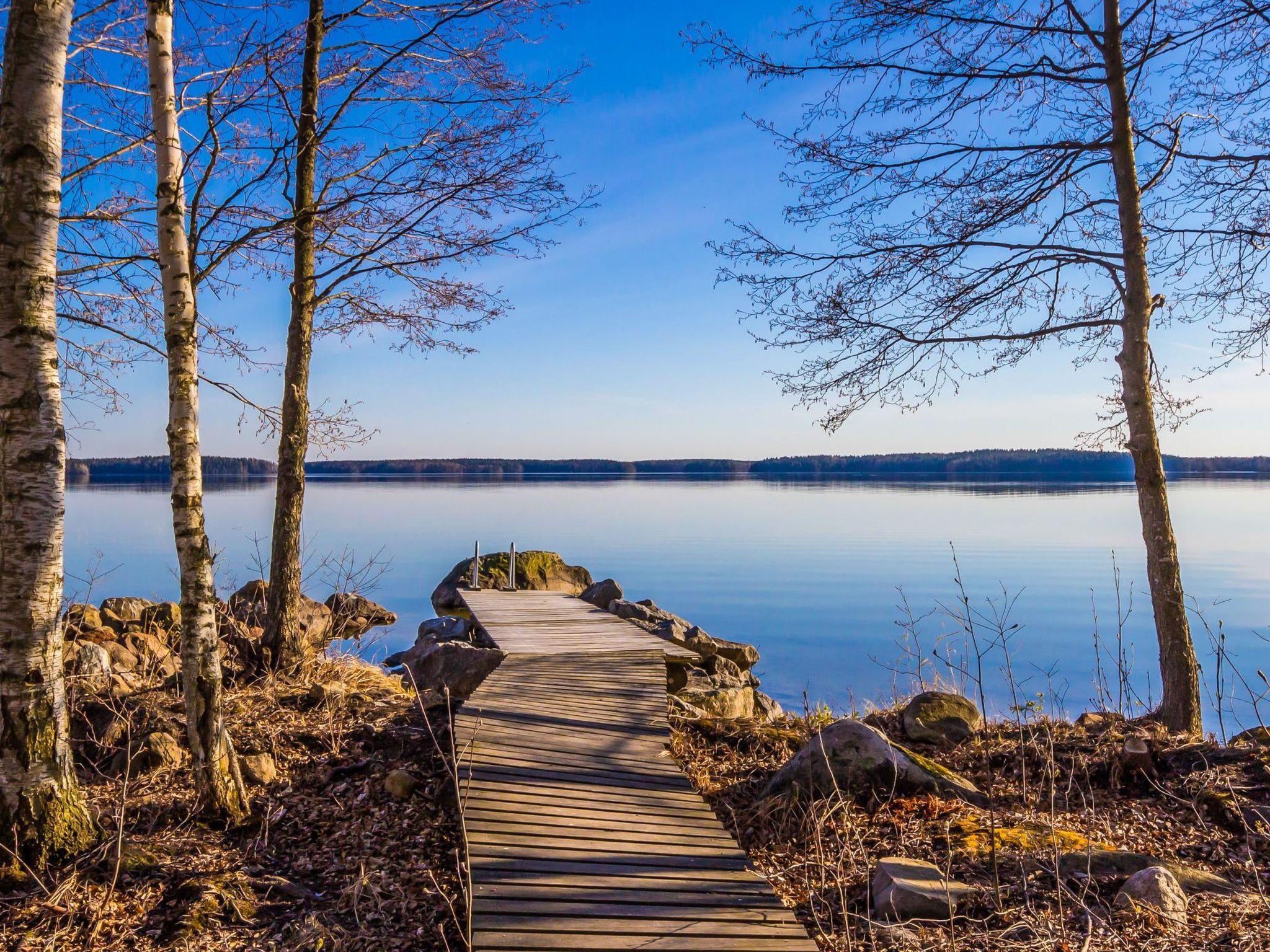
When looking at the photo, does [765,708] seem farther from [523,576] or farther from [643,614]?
[523,576]

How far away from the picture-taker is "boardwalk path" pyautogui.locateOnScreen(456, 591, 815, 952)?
3.40m

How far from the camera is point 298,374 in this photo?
26.5 ft

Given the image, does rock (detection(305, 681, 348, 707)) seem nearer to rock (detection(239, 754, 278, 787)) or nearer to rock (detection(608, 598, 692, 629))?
rock (detection(239, 754, 278, 787))

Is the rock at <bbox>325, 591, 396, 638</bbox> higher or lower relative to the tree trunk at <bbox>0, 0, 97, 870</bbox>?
lower

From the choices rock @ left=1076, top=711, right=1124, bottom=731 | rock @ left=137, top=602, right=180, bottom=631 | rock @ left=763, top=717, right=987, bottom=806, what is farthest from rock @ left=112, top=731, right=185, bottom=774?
rock @ left=1076, top=711, right=1124, bottom=731

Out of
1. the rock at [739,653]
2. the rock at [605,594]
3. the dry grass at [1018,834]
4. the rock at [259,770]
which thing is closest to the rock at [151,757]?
the rock at [259,770]

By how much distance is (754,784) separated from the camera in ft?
19.3

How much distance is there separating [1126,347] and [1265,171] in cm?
198

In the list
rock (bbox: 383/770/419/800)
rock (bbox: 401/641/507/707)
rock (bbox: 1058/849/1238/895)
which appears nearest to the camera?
rock (bbox: 1058/849/1238/895)

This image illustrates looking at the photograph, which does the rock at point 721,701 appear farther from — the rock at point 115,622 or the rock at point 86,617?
the rock at point 115,622

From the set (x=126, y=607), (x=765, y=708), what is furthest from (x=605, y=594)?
(x=126, y=607)

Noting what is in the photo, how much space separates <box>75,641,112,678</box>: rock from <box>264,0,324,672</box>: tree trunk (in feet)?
Answer: 4.82

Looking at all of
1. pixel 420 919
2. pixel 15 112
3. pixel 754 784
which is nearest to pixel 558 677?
pixel 754 784

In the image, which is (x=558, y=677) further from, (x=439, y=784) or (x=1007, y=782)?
(x=1007, y=782)
